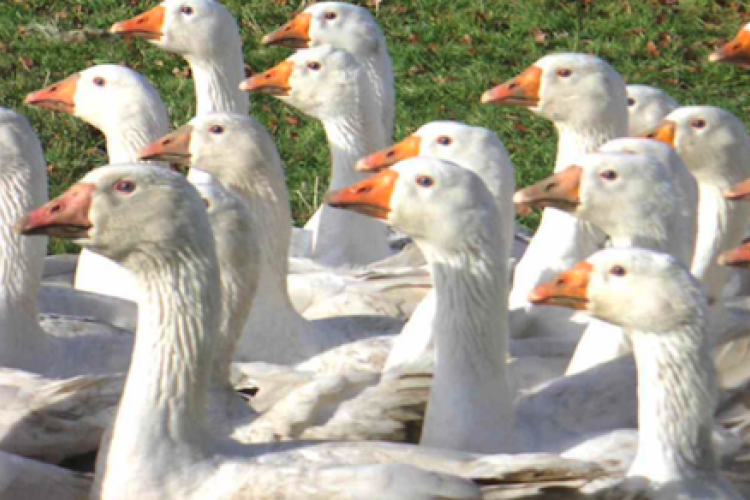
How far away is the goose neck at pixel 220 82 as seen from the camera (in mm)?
9617

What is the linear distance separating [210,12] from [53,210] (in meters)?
3.89

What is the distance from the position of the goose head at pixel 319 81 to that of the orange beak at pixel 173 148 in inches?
41.2

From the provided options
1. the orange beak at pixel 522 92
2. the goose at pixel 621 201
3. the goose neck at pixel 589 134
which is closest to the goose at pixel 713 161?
the goose neck at pixel 589 134

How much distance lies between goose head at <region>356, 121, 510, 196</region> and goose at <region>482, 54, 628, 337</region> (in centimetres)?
42

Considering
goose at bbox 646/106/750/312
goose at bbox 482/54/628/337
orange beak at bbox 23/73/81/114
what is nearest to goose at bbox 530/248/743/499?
goose at bbox 482/54/628/337

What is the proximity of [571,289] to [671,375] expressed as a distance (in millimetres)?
475

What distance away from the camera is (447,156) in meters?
7.94

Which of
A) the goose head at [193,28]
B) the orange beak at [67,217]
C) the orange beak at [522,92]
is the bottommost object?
the orange beak at [67,217]

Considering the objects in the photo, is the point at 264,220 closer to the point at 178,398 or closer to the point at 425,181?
the point at 425,181

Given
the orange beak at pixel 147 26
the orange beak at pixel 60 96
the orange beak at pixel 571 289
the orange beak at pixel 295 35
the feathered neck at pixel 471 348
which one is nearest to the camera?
the orange beak at pixel 571 289

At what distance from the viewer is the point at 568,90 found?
854cm

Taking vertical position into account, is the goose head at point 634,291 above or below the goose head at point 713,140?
below

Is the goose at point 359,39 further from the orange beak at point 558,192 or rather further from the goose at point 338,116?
the orange beak at point 558,192

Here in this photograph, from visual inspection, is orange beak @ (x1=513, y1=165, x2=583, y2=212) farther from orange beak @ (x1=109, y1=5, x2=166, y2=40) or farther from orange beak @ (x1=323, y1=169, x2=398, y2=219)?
orange beak @ (x1=109, y1=5, x2=166, y2=40)
